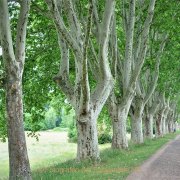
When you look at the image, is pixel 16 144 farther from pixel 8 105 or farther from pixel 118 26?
pixel 118 26

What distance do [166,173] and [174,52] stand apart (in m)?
17.4

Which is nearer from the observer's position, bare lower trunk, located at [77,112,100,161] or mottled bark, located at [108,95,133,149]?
bare lower trunk, located at [77,112,100,161]

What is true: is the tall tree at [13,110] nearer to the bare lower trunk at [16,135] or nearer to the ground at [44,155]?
the bare lower trunk at [16,135]

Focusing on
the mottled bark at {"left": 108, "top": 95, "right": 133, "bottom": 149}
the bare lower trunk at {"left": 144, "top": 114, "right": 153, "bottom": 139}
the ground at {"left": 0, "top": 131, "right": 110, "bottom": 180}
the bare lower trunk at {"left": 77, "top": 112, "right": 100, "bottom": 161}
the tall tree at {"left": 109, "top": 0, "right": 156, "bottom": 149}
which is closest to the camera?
the bare lower trunk at {"left": 77, "top": 112, "right": 100, "bottom": 161}

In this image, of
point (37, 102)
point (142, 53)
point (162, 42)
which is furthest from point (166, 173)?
point (162, 42)

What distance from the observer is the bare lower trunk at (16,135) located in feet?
33.4

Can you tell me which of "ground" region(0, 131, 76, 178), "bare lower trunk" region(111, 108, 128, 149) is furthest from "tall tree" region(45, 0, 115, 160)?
"bare lower trunk" region(111, 108, 128, 149)

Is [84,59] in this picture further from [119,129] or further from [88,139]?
[119,129]

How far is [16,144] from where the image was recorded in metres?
10.2

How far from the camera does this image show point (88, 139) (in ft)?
52.2

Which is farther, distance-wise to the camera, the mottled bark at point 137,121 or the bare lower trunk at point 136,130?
the mottled bark at point 137,121

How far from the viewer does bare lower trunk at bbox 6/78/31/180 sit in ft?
33.4

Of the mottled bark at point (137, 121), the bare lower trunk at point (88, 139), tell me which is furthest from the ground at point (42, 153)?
the mottled bark at point (137, 121)

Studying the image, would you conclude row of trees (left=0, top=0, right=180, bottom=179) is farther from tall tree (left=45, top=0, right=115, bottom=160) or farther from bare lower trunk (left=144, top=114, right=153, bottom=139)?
bare lower trunk (left=144, top=114, right=153, bottom=139)
